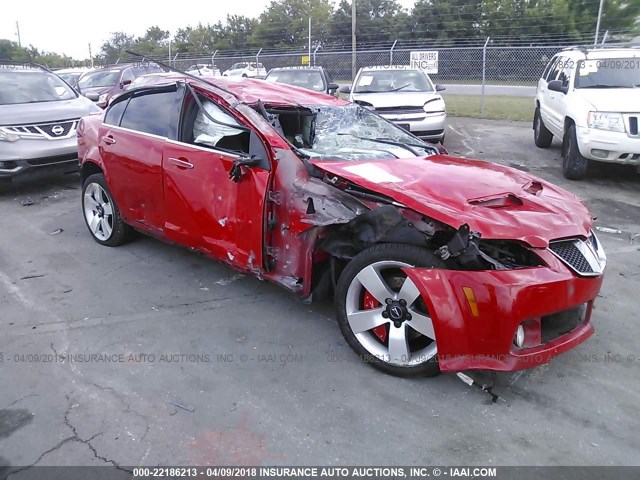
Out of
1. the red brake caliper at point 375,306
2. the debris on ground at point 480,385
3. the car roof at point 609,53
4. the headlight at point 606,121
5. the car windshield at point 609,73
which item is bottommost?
the debris on ground at point 480,385

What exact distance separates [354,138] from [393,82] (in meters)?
6.78

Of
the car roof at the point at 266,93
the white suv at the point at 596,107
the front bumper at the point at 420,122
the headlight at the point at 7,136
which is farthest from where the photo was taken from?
the front bumper at the point at 420,122

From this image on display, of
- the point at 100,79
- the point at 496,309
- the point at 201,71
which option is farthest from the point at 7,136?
the point at 100,79

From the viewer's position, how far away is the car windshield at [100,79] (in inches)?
554

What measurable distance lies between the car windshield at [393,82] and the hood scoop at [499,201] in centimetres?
750

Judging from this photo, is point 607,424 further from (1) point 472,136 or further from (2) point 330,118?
(1) point 472,136

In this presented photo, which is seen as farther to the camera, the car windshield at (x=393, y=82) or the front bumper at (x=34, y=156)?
the car windshield at (x=393, y=82)

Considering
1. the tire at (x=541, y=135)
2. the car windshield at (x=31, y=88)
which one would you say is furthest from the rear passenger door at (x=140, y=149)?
the tire at (x=541, y=135)

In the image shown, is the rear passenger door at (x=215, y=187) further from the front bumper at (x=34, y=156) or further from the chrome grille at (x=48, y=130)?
the chrome grille at (x=48, y=130)

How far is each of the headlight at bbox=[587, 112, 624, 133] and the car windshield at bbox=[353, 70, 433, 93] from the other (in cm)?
375

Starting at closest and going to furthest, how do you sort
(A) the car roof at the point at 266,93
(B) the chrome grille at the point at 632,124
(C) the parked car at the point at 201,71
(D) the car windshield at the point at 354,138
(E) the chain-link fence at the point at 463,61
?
(D) the car windshield at the point at 354,138
(A) the car roof at the point at 266,93
(C) the parked car at the point at 201,71
(B) the chrome grille at the point at 632,124
(E) the chain-link fence at the point at 463,61

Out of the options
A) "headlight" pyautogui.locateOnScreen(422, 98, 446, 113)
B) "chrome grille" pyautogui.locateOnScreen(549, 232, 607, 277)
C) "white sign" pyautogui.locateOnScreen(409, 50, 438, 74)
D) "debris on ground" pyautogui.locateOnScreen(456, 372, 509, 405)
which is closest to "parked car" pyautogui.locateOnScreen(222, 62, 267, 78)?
"white sign" pyautogui.locateOnScreen(409, 50, 438, 74)

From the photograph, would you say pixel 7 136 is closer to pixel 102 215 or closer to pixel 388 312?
pixel 102 215

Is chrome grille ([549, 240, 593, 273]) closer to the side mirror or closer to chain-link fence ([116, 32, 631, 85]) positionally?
the side mirror
